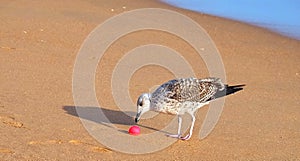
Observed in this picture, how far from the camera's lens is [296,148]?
21.9 ft

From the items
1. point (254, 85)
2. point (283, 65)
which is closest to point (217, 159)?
point (254, 85)

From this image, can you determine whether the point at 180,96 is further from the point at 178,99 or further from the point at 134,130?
the point at 134,130

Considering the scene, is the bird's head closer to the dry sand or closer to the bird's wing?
the bird's wing

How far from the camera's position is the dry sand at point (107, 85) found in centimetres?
631

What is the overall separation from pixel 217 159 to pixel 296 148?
3.20 ft

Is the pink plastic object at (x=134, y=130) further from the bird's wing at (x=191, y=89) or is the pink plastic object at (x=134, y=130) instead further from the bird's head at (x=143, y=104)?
the bird's wing at (x=191, y=89)

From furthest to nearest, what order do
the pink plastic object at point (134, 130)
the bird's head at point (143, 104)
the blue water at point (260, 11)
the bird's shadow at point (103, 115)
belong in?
1. the blue water at point (260, 11)
2. the bird's shadow at point (103, 115)
3. the bird's head at point (143, 104)
4. the pink plastic object at point (134, 130)

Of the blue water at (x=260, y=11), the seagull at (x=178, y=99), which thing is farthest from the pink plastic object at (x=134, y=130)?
the blue water at (x=260, y=11)

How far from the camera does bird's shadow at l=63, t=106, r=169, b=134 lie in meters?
7.17

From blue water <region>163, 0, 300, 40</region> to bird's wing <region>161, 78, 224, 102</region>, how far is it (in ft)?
22.1

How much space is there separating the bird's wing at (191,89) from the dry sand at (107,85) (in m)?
0.41

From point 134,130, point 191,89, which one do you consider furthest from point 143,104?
point 191,89

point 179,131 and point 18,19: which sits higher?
point 18,19

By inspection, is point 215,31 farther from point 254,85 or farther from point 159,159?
point 159,159
